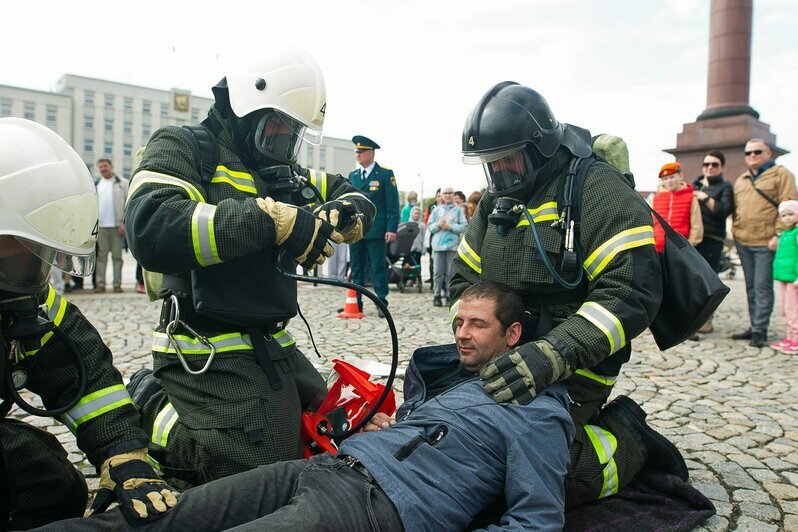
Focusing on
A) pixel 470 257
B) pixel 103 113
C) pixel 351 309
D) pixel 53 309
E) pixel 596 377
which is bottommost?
pixel 351 309

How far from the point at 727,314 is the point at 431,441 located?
818 centimetres

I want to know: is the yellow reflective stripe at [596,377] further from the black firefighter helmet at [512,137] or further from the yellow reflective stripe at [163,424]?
the yellow reflective stripe at [163,424]

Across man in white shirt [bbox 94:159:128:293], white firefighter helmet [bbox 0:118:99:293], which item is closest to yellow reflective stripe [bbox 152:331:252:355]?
white firefighter helmet [bbox 0:118:99:293]

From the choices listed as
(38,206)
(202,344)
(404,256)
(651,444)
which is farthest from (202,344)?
(404,256)

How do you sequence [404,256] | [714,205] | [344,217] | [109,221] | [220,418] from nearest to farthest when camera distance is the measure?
1. [220,418]
2. [344,217]
3. [714,205]
4. [109,221]
5. [404,256]

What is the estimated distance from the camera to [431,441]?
217 centimetres

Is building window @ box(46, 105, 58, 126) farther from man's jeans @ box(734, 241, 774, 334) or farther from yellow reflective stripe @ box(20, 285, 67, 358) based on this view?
yellow reflective stripe @ box(20, 285, 67, 358)

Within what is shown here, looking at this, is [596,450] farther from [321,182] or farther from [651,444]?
[321,182]

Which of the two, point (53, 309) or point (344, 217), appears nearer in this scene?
point (53, 309)

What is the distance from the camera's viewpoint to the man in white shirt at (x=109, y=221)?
30.9ft

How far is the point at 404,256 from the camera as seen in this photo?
448 inches

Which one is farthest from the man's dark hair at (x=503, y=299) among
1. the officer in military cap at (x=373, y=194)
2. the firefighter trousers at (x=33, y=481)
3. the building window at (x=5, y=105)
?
the building window at (x=5, y=105)

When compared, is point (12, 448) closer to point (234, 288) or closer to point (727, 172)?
point (234, 288)

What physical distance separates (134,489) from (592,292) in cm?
181
